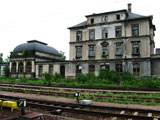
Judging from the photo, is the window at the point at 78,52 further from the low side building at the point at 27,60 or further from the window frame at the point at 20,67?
the window frame at the point at 20,67

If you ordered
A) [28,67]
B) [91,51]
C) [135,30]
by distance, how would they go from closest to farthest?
[135,30] → [91,51] → [28,67]

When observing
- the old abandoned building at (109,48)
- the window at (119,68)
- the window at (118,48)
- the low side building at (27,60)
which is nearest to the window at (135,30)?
the old abandoned building at (109,48)

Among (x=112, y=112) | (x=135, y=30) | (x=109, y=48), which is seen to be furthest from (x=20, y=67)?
(x=112, y=112)

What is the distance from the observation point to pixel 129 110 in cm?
934

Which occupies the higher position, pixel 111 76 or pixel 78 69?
pixel 78 69

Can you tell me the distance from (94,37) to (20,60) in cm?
2091

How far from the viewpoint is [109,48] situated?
3222 cm

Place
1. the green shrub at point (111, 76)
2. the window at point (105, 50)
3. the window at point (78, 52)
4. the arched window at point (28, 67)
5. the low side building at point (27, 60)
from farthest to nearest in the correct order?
the arched window at point (28, 67)
the low side building at point (27, 60)
the window at point (78, 52)
the window at point (105, 50)
the green shrub at point (111, 76)

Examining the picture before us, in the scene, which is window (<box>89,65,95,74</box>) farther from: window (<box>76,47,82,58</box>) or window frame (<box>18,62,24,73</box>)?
window frame (<box>18,62,24,73</box>)

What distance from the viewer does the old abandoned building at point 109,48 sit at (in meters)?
29.3

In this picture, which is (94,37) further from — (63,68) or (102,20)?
(63,68)

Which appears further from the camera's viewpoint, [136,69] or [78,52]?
[78,52]

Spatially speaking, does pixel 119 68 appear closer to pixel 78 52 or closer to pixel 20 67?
pixel 78 52

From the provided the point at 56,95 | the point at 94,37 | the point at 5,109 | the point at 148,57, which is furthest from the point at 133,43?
the point at 5,109
